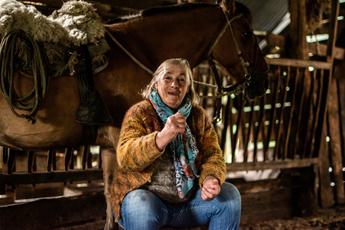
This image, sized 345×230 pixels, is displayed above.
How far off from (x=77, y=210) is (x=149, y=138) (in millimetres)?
1996

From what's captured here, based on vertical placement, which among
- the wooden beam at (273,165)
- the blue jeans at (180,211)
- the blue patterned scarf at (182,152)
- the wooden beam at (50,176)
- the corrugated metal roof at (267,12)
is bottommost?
the wooden beam at (273,165)

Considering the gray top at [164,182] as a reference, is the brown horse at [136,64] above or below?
above

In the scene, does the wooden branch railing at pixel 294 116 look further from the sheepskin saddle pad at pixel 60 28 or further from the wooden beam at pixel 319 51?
the sheepskin saddle pad at pixel 60 28

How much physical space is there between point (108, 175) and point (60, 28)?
1060 mm

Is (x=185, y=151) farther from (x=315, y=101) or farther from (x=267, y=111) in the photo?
(x=267, y=111)

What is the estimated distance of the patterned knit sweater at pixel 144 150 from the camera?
1.72 metres

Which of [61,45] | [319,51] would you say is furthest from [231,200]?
[319,51]

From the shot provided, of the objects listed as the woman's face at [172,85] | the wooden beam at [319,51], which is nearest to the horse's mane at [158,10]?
the woman's face at [172,85]

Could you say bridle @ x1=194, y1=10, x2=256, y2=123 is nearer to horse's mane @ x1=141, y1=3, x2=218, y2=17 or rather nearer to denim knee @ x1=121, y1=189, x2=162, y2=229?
horse's mane @ x1=141, y1=3, x2=218, y2=17

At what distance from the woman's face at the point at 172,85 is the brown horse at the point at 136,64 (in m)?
0.79

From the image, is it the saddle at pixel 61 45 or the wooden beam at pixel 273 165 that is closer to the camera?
the saddle at pixel 61 45

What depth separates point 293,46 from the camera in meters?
4.58

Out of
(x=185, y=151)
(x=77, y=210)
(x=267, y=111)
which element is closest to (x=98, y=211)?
(x=77, y=210)

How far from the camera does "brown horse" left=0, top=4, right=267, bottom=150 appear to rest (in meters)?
2.51
